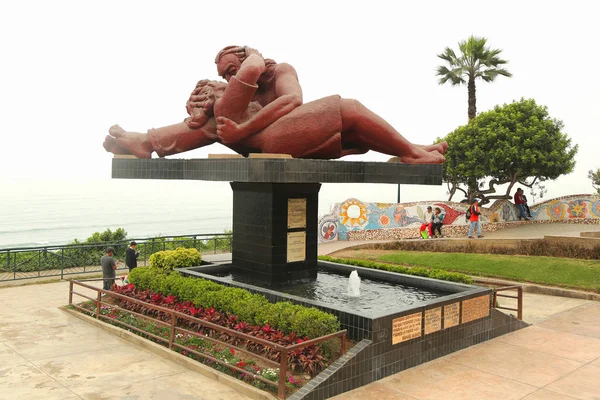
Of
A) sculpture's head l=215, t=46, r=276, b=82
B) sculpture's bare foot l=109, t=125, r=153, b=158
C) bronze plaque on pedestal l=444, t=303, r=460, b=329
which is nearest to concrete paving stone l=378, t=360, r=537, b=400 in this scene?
bronze plaque on pedestal l=444, t=303, r=460, b=329

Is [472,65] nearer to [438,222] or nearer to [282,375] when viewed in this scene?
[438,222]

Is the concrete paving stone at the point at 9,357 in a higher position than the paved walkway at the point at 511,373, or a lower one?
higher

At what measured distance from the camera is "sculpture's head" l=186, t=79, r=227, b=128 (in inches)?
432

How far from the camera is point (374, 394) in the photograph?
729 centimetres

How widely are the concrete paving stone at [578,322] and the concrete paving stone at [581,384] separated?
2.48 meters

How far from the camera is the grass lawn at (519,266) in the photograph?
1504 cm

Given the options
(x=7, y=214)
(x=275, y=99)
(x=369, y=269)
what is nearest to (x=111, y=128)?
(x=275, y=99)

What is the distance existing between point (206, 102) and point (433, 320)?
6390mm

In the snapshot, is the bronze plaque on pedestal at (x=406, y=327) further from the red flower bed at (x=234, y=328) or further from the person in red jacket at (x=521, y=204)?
the person in red jacket at (x=521, y=204)

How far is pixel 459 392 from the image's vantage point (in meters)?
7.35

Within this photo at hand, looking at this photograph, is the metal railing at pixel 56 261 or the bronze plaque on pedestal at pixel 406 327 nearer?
the bronze plaque on pedestal at pixel 406 327

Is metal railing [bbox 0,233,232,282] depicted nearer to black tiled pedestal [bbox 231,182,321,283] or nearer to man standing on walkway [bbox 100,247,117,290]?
man standing on walkway [bbox 100,247,117,290]

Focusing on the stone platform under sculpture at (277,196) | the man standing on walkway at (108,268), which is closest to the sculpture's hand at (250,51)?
the stone platform under sculpture at (277,196)

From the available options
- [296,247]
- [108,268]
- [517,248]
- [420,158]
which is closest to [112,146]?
[108,268]
